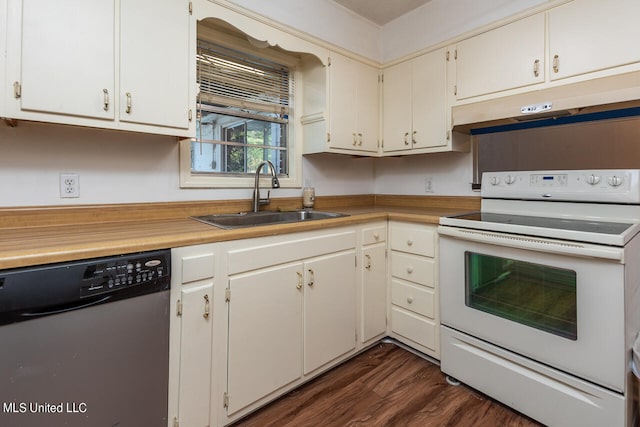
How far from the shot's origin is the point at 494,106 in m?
1.87

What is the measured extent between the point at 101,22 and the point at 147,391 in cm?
149

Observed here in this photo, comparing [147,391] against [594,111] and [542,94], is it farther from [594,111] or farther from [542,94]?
[594,111]

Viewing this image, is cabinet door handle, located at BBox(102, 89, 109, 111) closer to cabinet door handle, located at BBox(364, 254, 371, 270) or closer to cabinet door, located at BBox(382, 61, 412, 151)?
cabinet door handle, located at BBox(364, 254, 371, 270)

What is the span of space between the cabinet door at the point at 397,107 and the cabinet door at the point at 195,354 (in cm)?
181

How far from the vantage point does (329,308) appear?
1804mm

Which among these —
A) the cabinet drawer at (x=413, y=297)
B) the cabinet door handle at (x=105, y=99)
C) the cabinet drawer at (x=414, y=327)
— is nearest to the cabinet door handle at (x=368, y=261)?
the cabinet drawer at (x=413, y=297)

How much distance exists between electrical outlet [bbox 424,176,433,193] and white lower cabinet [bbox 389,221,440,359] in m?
0.66

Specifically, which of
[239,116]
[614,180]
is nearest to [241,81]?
[239,116]

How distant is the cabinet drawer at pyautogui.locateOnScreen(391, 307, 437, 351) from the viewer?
6.39 feet

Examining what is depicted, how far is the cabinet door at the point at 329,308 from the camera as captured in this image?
5.58 ft

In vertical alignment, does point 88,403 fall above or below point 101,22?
below

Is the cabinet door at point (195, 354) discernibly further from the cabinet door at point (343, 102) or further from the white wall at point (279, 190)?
the cabinet door at point (343, 102)

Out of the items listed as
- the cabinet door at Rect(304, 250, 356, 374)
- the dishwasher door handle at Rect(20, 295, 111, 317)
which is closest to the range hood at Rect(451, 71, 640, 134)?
the cabinet door at Rect(304, 250, 356, 374)

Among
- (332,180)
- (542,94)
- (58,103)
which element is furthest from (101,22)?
(542,94)
